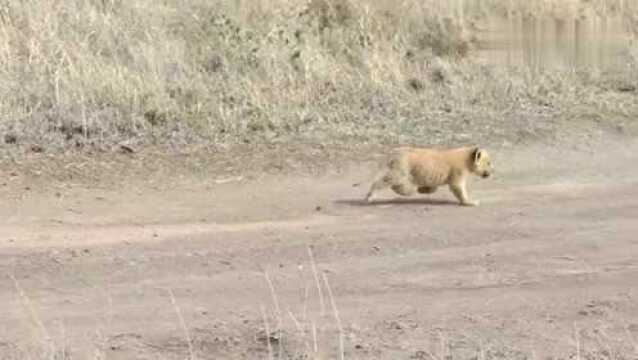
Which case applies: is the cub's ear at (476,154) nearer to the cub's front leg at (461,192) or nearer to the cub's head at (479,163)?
the cub's head at (479,163)

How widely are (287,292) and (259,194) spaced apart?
3.11m

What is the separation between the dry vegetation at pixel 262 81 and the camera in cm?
1182

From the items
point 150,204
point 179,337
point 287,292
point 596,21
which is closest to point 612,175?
point 150,204

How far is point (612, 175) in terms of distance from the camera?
35.3 feet

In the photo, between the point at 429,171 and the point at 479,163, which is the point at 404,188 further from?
the point at 479,163

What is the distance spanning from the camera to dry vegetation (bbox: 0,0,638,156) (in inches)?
465

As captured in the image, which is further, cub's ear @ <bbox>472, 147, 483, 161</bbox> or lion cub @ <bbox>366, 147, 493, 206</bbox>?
cub's ear @ <bbox>472, 147, 483, 161</bbox>

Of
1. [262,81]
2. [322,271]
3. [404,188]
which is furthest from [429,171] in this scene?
[262,81]

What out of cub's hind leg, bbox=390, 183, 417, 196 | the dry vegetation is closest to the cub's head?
cub's hind leg, bbox=390, 183, 417, 196

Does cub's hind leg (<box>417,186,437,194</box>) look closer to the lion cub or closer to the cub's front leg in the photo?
the lion cub

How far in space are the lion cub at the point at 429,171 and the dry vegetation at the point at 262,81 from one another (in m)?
2.25

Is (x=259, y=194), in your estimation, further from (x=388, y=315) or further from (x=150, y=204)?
(x=388, y=315)

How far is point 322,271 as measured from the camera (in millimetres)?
7379

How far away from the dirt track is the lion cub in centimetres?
15
